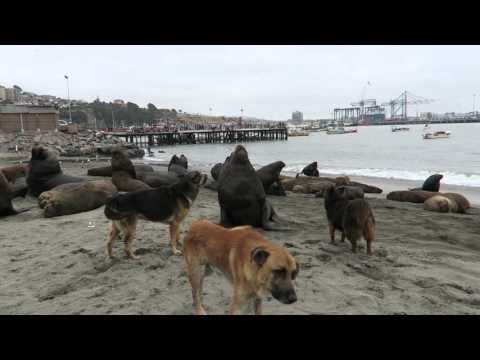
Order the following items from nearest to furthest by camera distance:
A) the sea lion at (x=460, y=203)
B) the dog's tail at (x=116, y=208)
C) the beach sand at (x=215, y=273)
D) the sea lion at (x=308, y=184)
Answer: the beach sand at (x=215, y=273) → the dog's tail at (x=116, y=208) → the sea lion at (x=460, y=203) → the sea lion at (x=308, y=184)

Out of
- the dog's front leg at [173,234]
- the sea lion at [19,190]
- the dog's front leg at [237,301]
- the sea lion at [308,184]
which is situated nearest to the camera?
the dog's front leg at [237,301]

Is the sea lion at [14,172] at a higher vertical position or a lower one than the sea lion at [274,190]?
higher

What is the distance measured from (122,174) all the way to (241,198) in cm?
469

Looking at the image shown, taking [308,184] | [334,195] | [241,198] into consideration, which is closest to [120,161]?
[241,198]

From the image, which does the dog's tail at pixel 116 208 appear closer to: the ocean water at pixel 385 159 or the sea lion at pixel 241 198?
the sea lion at pixel 241 198

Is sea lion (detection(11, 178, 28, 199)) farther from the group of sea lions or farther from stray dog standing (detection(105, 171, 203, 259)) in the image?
the group of sea lions

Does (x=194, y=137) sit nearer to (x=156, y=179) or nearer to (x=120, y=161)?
(x=156, y=179)

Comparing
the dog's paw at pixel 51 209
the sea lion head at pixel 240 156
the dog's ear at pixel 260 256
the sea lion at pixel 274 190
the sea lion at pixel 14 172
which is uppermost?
the sea lion head at pixel 240 156

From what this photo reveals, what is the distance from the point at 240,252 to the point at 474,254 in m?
4.75

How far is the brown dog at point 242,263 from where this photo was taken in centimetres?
252

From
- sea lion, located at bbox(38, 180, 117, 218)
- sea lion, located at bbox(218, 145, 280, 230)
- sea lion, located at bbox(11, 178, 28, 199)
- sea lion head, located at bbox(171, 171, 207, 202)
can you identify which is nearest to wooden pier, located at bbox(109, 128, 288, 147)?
sea lion, located at bbox(11, 178, 28, 199)

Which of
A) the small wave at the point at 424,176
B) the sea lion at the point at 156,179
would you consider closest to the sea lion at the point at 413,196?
the small wave at the point at 424,176

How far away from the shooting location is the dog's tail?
4.97 meters

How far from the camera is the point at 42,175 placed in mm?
10695
